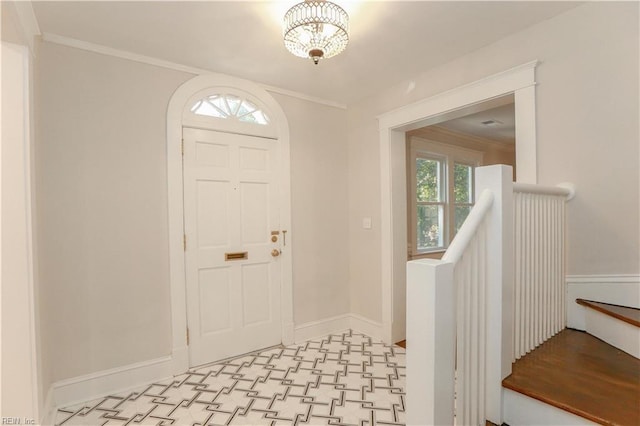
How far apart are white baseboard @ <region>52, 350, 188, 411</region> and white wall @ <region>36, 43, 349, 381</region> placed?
0.06 m

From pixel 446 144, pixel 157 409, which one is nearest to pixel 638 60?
pixel 446 144

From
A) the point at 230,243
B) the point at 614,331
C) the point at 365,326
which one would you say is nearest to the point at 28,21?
the point at 230,243

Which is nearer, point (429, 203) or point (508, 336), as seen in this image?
point (508, 336)

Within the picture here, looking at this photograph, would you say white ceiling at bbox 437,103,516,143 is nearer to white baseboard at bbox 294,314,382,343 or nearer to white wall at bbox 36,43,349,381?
white baseboard at bbox 294,314,382,343

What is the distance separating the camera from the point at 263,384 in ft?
8.14

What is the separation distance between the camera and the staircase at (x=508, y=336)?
45.4 inches

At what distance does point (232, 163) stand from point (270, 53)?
1.00 metres

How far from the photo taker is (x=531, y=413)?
137cm

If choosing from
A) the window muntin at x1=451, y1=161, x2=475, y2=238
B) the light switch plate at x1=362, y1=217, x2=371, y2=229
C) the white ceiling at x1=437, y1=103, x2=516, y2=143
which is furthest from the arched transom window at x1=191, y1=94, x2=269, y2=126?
the window muntin at x1=451, y1=161, x2=475, y2=238

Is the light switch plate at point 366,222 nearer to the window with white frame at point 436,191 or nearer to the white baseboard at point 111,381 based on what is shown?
the window with white frame at point 436,191

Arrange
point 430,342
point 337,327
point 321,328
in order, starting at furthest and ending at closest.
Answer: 1. point 337,327
2. point 321,328
3. point 430,342

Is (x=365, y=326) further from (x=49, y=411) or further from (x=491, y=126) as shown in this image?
(x=491, y=126)

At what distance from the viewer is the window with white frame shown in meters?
4.51

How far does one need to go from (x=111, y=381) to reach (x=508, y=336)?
2.69 metres
